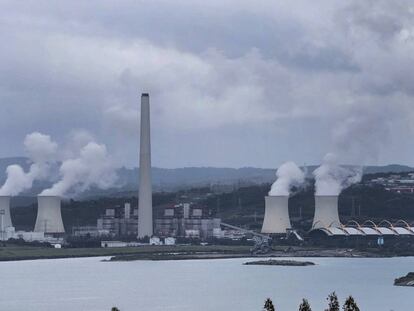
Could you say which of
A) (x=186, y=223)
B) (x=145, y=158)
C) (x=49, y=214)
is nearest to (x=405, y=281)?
(x=145, y=158)

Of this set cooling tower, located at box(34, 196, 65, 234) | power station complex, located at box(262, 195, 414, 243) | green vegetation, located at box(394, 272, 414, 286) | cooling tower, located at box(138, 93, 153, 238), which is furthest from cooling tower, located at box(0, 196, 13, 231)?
green vegetation, located at box(394, 272, 414, 286)

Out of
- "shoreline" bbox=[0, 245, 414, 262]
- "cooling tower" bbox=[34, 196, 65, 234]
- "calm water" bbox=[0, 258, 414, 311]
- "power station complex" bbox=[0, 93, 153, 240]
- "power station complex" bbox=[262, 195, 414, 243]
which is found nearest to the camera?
"calm water" bbox=[0, 258, 414, 311]

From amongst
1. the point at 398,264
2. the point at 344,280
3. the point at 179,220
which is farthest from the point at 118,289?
the point at 179,220

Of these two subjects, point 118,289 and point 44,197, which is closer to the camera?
point 118,289

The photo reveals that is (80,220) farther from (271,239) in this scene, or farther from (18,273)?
(18,273)

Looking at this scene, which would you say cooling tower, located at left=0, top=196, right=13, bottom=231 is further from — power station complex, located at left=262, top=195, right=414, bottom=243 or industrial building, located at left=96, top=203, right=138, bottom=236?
power station complex, located at left=262, top=195, right=414, bottom=243

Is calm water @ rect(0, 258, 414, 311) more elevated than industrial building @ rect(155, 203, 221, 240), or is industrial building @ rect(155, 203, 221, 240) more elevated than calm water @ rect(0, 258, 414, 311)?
industrial building @ rect(155, 203, 221, 240)
